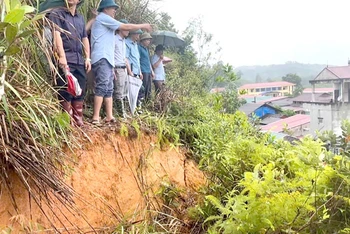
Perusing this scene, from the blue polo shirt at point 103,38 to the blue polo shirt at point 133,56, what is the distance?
2.79 feet

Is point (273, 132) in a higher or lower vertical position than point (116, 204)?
higher

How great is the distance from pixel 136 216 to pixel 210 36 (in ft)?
27.5

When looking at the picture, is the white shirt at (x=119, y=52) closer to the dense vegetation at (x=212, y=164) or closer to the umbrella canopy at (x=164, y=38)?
the dense vegetation at (x=212, y=164)

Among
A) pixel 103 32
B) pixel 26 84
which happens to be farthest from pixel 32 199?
pixel 103 32

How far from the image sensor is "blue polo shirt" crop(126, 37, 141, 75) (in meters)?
4.79

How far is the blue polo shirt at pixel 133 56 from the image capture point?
479 cm

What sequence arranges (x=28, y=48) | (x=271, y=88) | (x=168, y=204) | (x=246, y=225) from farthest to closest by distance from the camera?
(x=271, y=88), (x=168, y=204), (x=28, y=48), (x=246, y=225)

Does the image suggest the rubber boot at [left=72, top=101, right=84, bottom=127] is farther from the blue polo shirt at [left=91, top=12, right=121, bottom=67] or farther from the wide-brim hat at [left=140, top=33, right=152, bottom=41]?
the wide-brim hat at [left=140, top=33, right=152, bottom=41]

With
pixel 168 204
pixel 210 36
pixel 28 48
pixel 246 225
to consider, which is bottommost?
pixel 168 204

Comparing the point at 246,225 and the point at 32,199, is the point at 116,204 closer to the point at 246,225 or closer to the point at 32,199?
the point at 32,199

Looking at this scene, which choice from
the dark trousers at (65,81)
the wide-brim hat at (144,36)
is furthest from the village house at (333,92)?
the dark trousers at (65,81)

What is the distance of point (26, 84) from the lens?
2658 millimetres

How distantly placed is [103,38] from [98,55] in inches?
7.9

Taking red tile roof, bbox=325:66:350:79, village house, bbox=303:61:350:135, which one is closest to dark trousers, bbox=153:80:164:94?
village house, bbox=303:61:350:135
